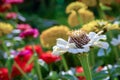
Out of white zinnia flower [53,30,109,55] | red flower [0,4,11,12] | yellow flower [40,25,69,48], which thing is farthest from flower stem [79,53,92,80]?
red flower [0,4,11,12]

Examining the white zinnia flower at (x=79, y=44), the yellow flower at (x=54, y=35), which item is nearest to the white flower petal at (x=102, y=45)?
the white zinnia flower at (x=79, y=44)

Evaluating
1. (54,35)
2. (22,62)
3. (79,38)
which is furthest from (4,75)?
(79,38)

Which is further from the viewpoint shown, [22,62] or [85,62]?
[22,62]

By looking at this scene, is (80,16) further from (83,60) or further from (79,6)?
(83,60)

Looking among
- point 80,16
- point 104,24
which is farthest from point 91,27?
point 80,16

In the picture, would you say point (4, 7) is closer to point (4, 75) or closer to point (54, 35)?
point (4, 75)

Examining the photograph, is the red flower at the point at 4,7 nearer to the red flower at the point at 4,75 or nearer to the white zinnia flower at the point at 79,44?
the red flower at the point at 4,75

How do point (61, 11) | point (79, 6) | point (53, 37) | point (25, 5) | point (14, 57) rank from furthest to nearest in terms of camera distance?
point (25, 5) < point (61, 11) < point (14, 57) < point (79, 6) < point (53, 37)
